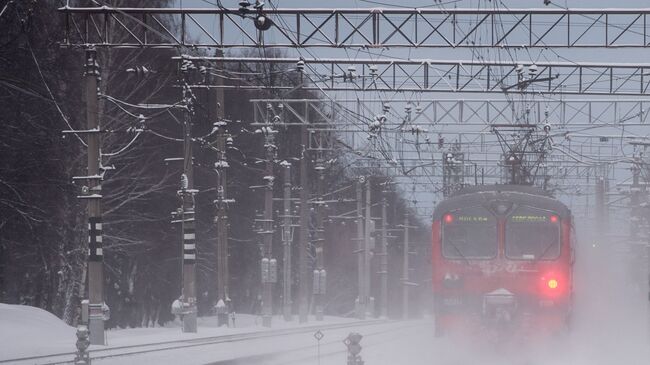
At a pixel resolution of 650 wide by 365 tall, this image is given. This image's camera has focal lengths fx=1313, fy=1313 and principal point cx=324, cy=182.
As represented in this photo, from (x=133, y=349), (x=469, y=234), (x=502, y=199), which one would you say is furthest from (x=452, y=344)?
(x=133, y=349)

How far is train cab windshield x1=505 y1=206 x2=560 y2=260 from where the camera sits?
969 inches

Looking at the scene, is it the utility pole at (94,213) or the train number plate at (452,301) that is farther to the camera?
the utility pole at (94,213)

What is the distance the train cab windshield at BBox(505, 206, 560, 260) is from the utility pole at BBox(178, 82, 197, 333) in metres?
13.2

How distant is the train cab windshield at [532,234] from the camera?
24.6m

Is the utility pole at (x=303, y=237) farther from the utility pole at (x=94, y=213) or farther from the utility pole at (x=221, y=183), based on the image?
the utility pole at (x=94, y=213)

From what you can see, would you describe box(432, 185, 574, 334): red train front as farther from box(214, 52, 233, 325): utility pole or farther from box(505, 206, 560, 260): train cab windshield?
box(214, 52, 233, 325): utility pole

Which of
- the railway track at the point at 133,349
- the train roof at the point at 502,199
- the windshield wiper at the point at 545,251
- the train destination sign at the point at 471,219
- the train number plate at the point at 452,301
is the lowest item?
the railway track at the point at 133,349

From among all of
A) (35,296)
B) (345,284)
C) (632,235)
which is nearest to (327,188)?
(345,284)

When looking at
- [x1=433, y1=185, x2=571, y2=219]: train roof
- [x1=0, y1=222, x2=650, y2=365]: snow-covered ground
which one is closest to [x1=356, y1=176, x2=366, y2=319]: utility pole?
[x1=0, y1=222, x2=650, y2=365]: snow-covered ground

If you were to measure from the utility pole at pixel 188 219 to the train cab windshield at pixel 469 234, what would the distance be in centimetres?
1228

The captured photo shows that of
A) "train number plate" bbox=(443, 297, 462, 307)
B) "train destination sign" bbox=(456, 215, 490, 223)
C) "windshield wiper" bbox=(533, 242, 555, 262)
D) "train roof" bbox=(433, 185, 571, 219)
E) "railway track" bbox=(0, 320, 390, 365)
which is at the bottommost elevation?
"railway track" bbox=(0, 320, 390, 365)

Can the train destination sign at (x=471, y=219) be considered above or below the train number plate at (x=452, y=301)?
above

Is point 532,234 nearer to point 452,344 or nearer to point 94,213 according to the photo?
point 452,344

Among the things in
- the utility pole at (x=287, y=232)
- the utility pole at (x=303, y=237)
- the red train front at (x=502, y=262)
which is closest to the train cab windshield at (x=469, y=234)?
the red train front at (x=502, y=262)
